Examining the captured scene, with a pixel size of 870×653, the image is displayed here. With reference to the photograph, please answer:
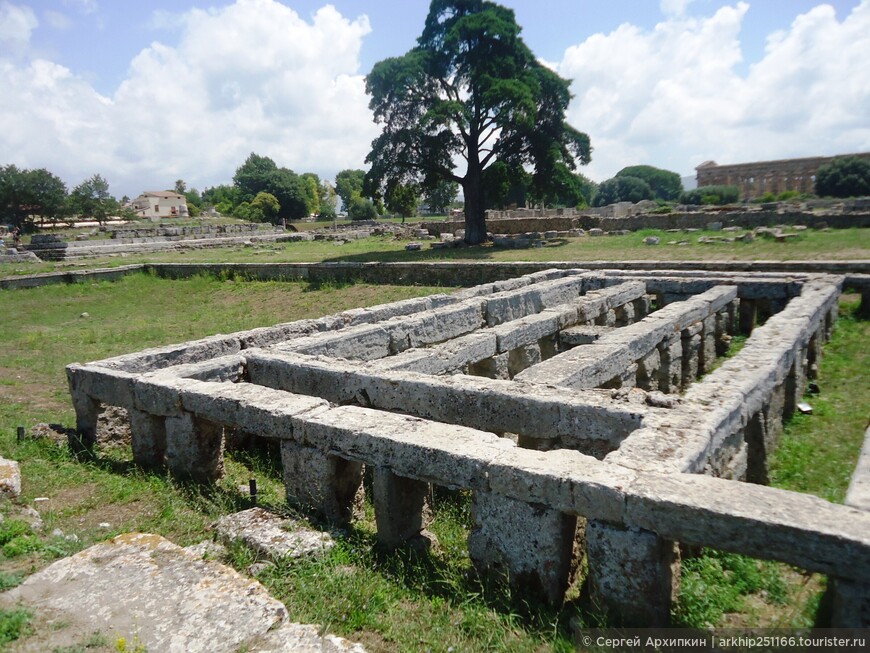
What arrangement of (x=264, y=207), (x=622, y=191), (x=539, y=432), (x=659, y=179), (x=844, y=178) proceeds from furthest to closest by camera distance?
(x=659, y=179), (x=622, y=191), (x=264, y=207), (x=844, y=178), (x=539, y=432)

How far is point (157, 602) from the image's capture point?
11.9 ft

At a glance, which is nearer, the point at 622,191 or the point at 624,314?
the point at 624,314

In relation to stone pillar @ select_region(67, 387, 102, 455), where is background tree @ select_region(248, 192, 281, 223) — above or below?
above

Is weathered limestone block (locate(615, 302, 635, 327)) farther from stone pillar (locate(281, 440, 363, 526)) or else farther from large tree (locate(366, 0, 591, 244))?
large tree (locate(366, 0, 591, 244))

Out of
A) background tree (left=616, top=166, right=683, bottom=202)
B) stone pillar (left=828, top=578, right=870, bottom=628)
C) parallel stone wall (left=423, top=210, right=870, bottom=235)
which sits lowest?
stone pillar (left=828, top=578, right=870, bottom=628)

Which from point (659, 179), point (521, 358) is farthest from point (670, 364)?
point (659, 179)

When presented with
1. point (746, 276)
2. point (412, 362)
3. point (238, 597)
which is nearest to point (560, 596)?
point (238, 597)

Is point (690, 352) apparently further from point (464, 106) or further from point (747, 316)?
point (464, 106)

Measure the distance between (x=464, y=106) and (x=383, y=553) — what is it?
23.4 metres

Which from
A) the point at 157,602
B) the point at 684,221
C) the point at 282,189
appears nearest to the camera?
the point at 157,602

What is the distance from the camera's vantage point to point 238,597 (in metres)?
3.62

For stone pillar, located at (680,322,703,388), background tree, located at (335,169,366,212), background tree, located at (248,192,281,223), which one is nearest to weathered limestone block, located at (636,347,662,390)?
stone pillar, located at (680,322,703,388)

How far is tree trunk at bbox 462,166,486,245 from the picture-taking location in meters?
27.1

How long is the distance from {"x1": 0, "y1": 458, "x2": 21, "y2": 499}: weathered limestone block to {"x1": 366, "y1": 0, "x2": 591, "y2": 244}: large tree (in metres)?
21.7
